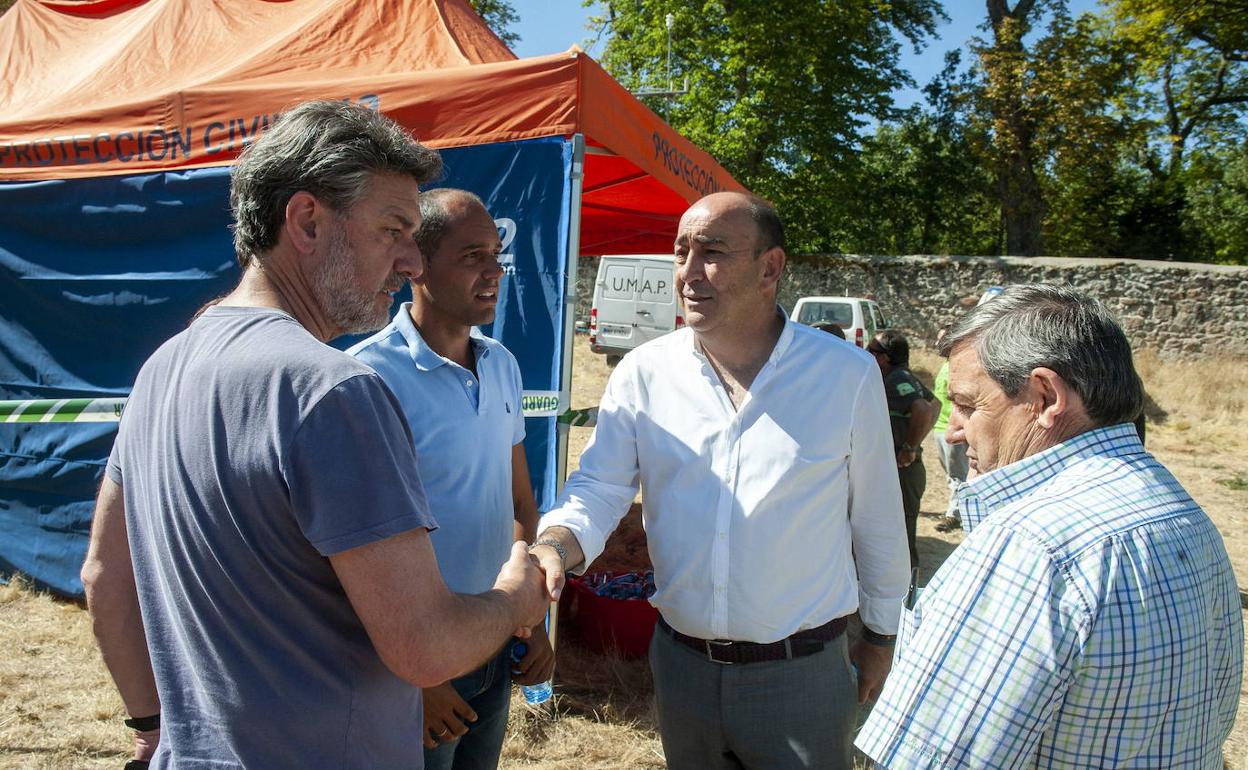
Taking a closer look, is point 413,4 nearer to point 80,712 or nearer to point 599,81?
point 599,81

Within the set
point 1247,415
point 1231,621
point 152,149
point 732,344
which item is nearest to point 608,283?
point 1247,415

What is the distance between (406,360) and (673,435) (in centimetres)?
71

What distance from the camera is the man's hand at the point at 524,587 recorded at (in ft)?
4.73

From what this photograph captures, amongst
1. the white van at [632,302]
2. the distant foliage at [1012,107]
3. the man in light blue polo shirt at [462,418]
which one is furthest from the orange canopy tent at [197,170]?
the distant foliage at [1012,107]

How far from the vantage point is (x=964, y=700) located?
1.15 m

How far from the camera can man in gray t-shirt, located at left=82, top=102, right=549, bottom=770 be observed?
1.12 meters

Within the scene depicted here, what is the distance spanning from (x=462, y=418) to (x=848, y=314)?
562 inches

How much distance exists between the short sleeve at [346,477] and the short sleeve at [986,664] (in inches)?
29.1

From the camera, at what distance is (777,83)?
21.2m

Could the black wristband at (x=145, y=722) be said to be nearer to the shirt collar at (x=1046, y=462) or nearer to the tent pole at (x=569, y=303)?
the shirt collar at (x=1046, y=462)

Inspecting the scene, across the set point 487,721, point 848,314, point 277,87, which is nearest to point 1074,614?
point 487,721

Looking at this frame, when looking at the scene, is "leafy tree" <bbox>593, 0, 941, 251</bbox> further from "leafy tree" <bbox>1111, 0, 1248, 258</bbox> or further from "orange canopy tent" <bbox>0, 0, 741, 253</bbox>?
"orange canopy tent" <bbox>0, 0, 741, 253</bbox>

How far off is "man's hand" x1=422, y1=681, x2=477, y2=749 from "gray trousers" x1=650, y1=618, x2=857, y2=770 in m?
0.54

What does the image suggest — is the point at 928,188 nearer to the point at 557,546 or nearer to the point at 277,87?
the point at 277,87
